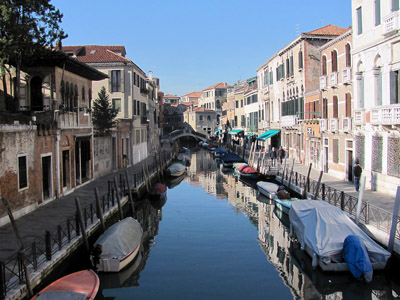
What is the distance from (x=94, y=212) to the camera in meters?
14.7

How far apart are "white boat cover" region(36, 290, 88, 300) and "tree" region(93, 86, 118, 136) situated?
20.6m

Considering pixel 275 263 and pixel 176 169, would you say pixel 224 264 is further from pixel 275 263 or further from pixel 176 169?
pixel 176 169

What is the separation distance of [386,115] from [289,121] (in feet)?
52.1

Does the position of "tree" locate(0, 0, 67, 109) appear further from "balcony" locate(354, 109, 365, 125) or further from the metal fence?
"balcony" locate(354, 109, 365, 125)

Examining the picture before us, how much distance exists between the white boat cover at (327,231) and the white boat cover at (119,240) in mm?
4959

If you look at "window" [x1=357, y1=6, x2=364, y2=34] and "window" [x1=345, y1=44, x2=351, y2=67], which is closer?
"window" [x1=357, y1=6, x2=364, y2=34]

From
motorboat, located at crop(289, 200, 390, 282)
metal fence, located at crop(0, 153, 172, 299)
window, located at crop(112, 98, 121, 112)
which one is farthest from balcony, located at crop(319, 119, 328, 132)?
window, located at crop(112, 98, 121, 112)

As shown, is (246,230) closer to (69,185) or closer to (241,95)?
(69,185)

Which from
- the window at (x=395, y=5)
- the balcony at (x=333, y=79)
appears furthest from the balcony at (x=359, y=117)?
the window at (x=395, y=5)

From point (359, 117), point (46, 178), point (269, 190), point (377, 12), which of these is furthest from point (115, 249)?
point (377, 12)

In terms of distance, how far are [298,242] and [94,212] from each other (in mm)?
7196

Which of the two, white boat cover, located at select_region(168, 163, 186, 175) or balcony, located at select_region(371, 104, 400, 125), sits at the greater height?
balcony, located at select_region(371, 104, 400, 125)

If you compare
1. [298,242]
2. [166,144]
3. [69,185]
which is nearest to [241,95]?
[166,144]

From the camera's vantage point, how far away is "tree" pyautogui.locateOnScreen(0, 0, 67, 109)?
1418cm
